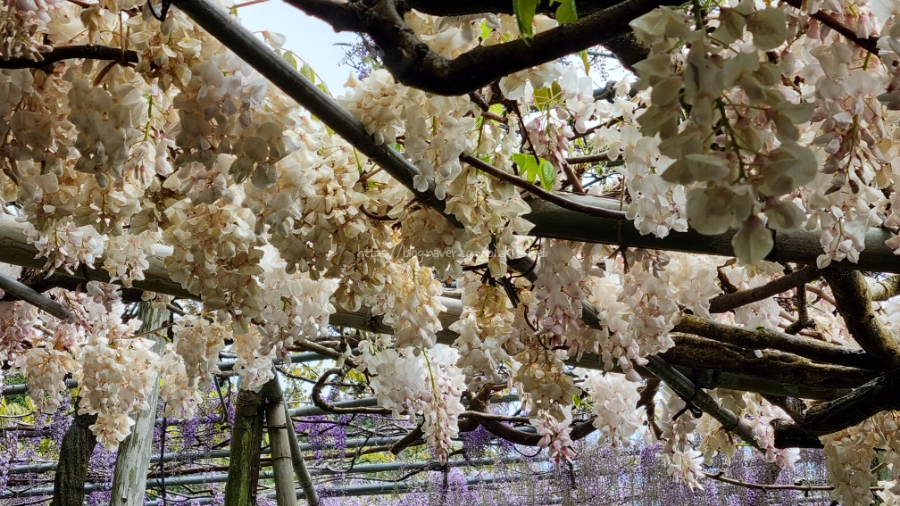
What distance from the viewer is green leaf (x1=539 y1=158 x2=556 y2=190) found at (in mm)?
1089

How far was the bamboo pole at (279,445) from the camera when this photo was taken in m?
2.92

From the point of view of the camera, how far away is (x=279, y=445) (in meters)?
2.91

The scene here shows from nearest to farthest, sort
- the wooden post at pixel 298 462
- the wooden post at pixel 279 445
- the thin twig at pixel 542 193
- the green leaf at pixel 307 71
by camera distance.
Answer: the thin twig at pixel 542 193 → the green leaf at pixel 307 71 → the wooden post at pixel 279 445 → the wooden post at pixel 298 462

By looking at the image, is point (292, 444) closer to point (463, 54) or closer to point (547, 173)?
point (547, 173)

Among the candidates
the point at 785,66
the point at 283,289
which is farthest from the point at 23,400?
the point at 785,66

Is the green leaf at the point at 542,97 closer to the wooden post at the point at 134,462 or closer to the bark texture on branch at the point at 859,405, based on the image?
the bark texture on branch at the point at 859,405

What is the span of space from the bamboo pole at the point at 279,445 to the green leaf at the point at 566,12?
255cm

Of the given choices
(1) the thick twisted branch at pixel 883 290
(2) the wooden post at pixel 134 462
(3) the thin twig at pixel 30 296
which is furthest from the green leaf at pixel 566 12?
(2) the wooden post at pixel 134 462

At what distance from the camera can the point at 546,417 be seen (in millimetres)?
1768

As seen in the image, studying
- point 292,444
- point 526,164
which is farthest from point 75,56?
point 292,444

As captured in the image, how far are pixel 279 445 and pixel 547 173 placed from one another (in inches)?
85.8

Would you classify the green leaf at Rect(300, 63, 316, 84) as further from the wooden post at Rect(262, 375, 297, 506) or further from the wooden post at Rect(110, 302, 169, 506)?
the wooden post at Rect(110, 302, 169, 506)

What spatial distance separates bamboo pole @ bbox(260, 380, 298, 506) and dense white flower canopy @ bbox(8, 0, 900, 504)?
114 cm

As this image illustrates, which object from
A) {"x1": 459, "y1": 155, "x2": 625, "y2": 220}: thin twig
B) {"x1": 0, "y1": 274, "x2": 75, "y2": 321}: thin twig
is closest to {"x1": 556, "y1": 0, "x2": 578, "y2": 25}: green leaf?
{"x1": 459, "y1": 155, "x2": 625, "y2": 220}: thin twig
